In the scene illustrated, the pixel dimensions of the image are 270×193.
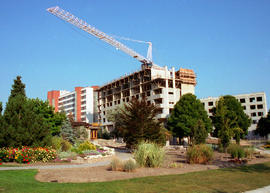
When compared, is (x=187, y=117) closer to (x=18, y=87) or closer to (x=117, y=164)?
(x=18, y=87)

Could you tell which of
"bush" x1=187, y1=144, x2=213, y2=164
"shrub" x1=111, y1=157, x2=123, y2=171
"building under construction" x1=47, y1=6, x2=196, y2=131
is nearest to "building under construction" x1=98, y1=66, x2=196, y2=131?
"building under construction" x1=47, y1=6, x2=196, y2=131

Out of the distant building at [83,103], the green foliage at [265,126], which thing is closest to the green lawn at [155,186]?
the green foliage at [265,126]

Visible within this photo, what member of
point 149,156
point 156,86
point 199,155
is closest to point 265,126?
point 156,86

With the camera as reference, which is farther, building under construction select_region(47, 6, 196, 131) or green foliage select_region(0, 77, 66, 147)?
building under construction select_region(47, 6, 196, 131)

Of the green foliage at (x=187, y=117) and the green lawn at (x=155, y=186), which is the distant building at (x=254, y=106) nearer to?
the green foliage at (x=187, y=117)

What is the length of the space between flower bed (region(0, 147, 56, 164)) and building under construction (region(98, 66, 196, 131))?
47.5 metres

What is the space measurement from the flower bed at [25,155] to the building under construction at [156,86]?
47.5 metres

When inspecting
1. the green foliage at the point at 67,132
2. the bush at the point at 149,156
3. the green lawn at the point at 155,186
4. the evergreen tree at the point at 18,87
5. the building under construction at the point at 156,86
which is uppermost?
the building under construction at the point at 156,86

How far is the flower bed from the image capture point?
1900cm

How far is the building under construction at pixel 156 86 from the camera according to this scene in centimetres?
7419

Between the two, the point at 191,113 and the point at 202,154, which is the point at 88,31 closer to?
the point at 191,113

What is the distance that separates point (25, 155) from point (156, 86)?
59.4m

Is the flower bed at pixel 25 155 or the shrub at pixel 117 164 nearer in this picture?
the shrub at pixel 117 164

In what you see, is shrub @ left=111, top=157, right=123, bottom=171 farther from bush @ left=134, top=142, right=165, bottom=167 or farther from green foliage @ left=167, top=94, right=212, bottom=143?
green foliage @ left=167, top=94, right=212, bottom=143
